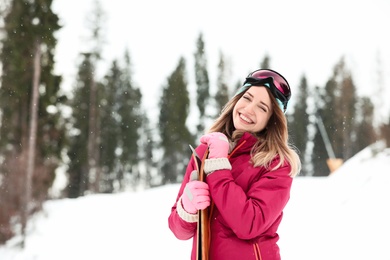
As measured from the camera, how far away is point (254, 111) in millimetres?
1708

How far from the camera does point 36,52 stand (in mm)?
13344

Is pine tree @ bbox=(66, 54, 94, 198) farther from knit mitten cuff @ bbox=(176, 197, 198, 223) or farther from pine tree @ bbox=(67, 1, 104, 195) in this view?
knit mitten cuff @ bbox=(176, 197, 198, 223)

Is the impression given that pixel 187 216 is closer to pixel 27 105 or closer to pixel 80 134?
pixel 27 105

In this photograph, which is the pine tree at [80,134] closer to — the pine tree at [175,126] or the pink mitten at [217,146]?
the pine tree at [175,126]

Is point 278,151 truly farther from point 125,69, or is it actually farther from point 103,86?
point 125,69

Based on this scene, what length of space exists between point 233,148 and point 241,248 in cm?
44

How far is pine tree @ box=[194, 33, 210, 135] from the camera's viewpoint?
3048 centimetres

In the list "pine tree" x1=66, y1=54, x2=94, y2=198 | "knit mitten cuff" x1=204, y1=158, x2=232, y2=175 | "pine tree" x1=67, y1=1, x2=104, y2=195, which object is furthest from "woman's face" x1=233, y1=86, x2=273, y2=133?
"pine tree" x1=66, y1=54, x2=94, y2=198

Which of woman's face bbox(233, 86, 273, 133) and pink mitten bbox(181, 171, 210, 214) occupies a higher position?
woman's face bbox(233, 86, 273, 133)

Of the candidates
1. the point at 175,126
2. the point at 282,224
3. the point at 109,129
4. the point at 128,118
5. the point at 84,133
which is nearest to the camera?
the point at 282,224

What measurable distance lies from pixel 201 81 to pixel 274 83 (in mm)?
29378

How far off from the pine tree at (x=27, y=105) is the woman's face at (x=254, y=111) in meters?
11.2

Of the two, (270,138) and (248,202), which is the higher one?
(270,138)

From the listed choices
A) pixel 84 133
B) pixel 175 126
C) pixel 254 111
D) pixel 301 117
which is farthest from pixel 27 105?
pixel 301 117
